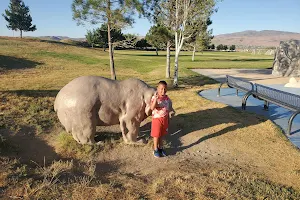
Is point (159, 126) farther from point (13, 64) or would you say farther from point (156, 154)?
point (13, 64)

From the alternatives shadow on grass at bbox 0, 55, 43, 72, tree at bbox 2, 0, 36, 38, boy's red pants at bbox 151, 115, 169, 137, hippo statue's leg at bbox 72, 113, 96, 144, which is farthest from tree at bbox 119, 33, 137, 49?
tree at bbox 2, 0, 36, 38

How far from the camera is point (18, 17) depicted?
56.0m

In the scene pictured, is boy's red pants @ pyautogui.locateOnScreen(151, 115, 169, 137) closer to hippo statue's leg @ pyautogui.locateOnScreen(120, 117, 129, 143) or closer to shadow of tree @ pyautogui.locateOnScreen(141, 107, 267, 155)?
shadow of tree @ pyautogui.locateOnScreen(141, 107, 267, 155)

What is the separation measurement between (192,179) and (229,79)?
794cm

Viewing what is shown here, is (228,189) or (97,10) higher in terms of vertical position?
(97,10)

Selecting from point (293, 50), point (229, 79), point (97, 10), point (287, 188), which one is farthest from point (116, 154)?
point (293, 50)

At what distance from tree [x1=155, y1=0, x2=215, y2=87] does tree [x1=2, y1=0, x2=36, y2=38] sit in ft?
165

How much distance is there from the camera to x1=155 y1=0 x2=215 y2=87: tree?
1306 cm

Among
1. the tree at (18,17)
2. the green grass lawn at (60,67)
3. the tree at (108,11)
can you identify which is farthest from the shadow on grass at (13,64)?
the tree at (18,17)

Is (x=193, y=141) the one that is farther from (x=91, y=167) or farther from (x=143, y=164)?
(x=91, y=167)

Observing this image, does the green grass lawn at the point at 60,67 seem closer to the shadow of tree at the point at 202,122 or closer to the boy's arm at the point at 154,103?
the shadow of tree at the point at 202,122

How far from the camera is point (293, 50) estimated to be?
1900 cm

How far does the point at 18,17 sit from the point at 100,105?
59746 millimetres

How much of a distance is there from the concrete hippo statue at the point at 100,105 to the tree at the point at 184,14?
8.07 metres
